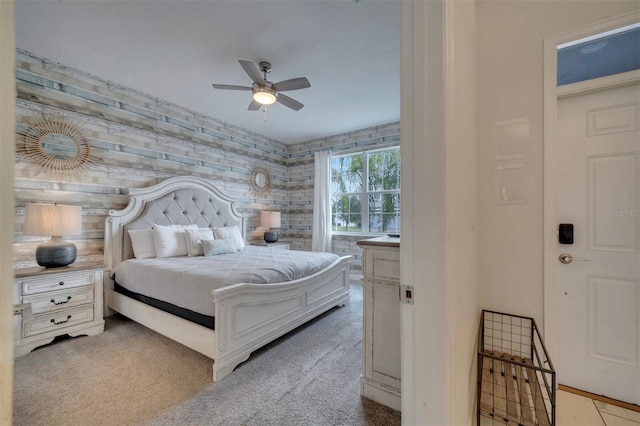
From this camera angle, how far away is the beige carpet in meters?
1.50

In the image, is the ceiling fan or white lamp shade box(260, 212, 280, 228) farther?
white lamp shade box(260, 212, 280, 228)

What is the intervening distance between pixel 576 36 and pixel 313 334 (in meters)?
2.87

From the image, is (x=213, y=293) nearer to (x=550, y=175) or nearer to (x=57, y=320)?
(x=57, y=320)

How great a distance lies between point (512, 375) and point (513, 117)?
1.53 meters

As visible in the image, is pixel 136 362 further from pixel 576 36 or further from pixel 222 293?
pixel 576 36

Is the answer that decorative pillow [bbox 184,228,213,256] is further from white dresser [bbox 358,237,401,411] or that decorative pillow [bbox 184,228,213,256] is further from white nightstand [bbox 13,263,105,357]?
white dresser [bbox 358,237,401,411]

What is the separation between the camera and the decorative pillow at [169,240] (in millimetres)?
3049

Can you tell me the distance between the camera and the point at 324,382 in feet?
5.93

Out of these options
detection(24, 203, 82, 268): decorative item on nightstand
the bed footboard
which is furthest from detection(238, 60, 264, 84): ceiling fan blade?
detection(24, 203, 82, 268): decorative item on nightstand

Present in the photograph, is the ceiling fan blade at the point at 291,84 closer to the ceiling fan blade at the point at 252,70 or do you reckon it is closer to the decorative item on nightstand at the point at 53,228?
the ceiling fan blade at the point at 252,70

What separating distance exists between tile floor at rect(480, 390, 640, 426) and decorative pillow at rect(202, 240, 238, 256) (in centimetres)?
286

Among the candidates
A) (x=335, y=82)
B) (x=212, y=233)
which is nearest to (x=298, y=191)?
(x=212, y=233)

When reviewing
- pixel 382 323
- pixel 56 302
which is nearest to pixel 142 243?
pixel 56 302

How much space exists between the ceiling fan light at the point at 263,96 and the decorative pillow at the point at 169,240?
1859 millimetres
